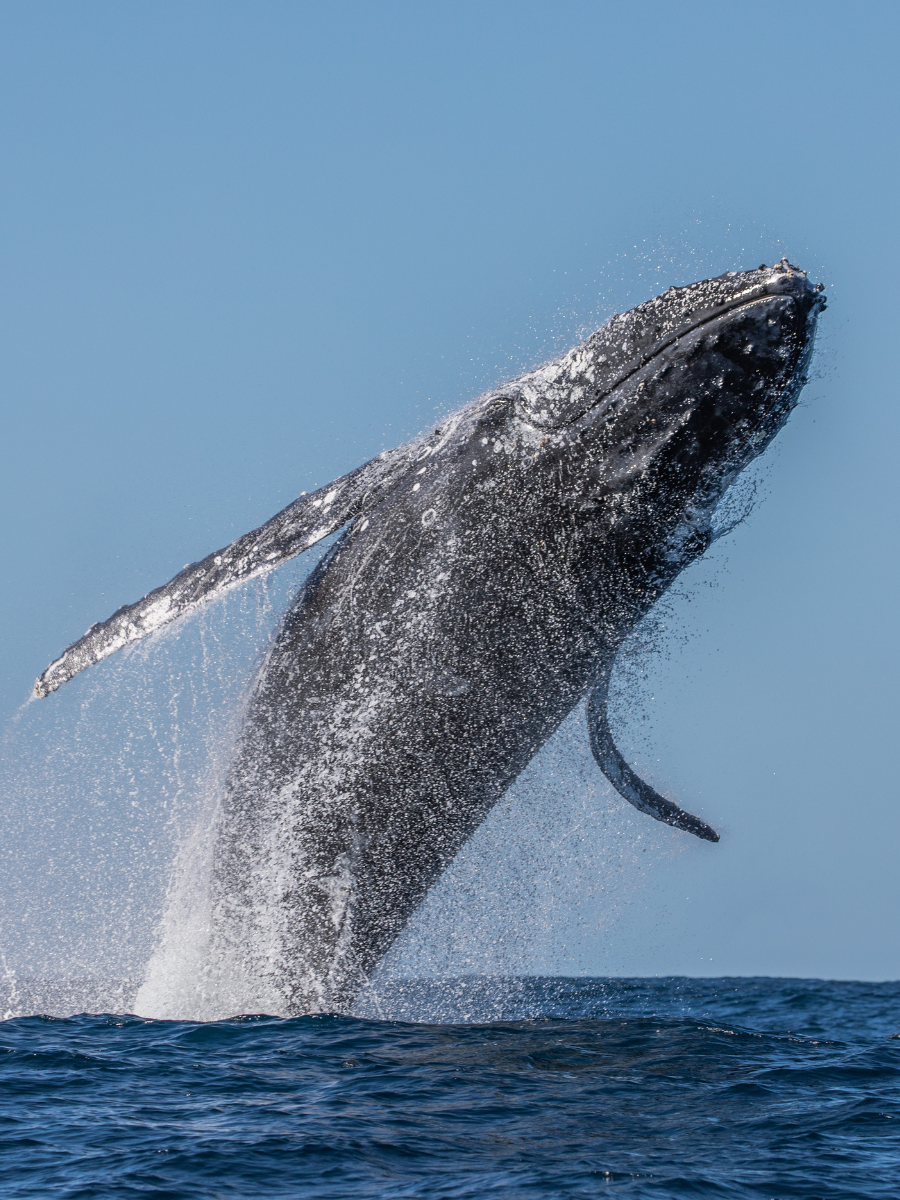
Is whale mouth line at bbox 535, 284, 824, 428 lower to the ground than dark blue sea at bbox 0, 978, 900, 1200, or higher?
higher

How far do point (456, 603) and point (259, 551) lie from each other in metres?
1.90

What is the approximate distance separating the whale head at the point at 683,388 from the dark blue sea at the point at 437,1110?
4.20 meters

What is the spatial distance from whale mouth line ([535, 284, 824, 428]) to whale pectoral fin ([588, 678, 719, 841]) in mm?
2888

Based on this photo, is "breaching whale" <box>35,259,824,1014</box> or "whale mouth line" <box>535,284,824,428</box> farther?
"breaching whale" <box>35,259,824,1014</box>

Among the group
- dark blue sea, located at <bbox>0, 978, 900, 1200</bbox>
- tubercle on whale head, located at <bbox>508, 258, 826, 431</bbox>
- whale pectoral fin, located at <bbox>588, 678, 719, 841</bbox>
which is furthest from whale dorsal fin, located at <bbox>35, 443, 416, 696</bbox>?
dark blue sea, located at <bbox>0, 978, 900, 1200</bbox>

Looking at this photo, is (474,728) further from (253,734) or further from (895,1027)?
(895,1027)

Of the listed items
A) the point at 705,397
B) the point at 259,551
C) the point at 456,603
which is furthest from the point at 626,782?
the point at 705,397

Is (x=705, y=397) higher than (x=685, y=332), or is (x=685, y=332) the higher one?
(x=685, y=332)

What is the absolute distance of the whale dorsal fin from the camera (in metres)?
9.01

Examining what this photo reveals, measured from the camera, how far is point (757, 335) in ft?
23.4

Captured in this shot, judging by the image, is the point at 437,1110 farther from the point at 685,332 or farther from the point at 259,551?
the point at 685,332

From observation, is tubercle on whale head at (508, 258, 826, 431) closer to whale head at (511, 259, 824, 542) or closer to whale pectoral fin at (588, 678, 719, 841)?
whale head at (511, 259, 824, 542)

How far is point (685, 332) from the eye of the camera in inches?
290

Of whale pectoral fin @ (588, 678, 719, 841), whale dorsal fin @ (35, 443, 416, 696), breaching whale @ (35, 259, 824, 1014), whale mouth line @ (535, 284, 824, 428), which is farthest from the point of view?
whale pectoral fin @ (588, 678, 719, 841)
